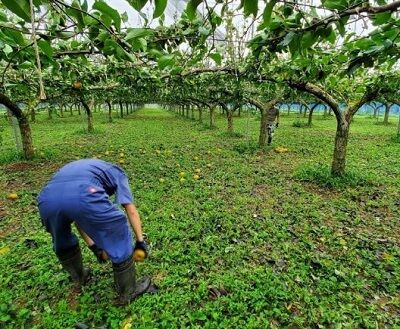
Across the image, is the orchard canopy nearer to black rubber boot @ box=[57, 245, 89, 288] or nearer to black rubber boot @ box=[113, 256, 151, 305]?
black rubber boot @ box=[57, 245, 89, 288]

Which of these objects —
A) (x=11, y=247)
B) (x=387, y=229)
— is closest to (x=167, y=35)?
(x=11, y=247)

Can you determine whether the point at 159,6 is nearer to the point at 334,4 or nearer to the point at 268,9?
the point at 268,9

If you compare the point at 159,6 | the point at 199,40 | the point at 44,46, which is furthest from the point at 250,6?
the point at 199,40

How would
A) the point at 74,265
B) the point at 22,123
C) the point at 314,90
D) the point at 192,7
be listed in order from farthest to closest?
the point at 22,123
the point at 314,90
the point at 74,265
the point at 192,7

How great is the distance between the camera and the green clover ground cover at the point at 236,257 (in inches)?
115

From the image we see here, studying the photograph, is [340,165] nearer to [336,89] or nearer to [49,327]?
[336,89]

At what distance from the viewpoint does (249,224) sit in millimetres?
4871

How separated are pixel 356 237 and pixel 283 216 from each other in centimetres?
117

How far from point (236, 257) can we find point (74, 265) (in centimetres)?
196

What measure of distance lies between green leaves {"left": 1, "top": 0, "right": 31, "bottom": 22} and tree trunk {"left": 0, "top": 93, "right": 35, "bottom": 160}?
27.4 feet

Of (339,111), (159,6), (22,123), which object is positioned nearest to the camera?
(159,6)

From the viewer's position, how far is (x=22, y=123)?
8.70 meters

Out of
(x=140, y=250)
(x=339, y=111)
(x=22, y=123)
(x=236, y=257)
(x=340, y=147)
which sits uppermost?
(x=339, y=111)

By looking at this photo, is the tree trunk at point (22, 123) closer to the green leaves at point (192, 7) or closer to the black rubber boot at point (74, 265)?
the black rubber boot at point (74, 265)
